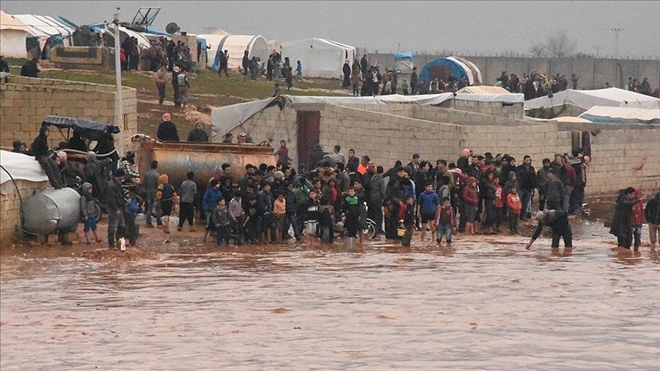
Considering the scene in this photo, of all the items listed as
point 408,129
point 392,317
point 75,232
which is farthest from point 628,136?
point 392,317

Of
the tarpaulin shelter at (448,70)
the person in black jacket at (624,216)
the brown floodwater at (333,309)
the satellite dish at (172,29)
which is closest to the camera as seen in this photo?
the brown floodwater at (333,309)

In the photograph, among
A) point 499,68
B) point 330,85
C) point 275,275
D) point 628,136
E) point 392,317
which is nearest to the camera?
point 392,317

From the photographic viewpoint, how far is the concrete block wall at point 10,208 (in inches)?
882

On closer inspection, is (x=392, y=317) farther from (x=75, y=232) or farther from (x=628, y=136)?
(x=628, y=136)

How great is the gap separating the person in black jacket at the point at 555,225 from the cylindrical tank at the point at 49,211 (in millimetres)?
7398

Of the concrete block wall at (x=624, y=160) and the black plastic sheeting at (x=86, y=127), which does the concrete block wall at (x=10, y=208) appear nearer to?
the black plastic sheeting at (x=86, y=127)

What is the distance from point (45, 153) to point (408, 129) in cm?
1208

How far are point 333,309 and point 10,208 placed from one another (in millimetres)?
6683

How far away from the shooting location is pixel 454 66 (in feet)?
200

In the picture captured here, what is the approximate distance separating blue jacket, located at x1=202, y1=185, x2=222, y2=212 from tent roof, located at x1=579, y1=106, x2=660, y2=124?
59.6 feet

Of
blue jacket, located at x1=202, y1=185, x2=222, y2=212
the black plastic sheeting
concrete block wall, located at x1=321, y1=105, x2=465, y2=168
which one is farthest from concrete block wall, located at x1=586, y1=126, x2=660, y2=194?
the black plastic sheeting

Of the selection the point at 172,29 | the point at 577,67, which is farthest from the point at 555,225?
the point at 577,67

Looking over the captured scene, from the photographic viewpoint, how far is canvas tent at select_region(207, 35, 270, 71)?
62.8 metres

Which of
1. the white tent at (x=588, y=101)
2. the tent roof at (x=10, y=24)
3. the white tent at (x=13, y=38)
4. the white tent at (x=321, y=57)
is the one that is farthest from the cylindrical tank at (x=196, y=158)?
the white tent at (x=321, y=57)
